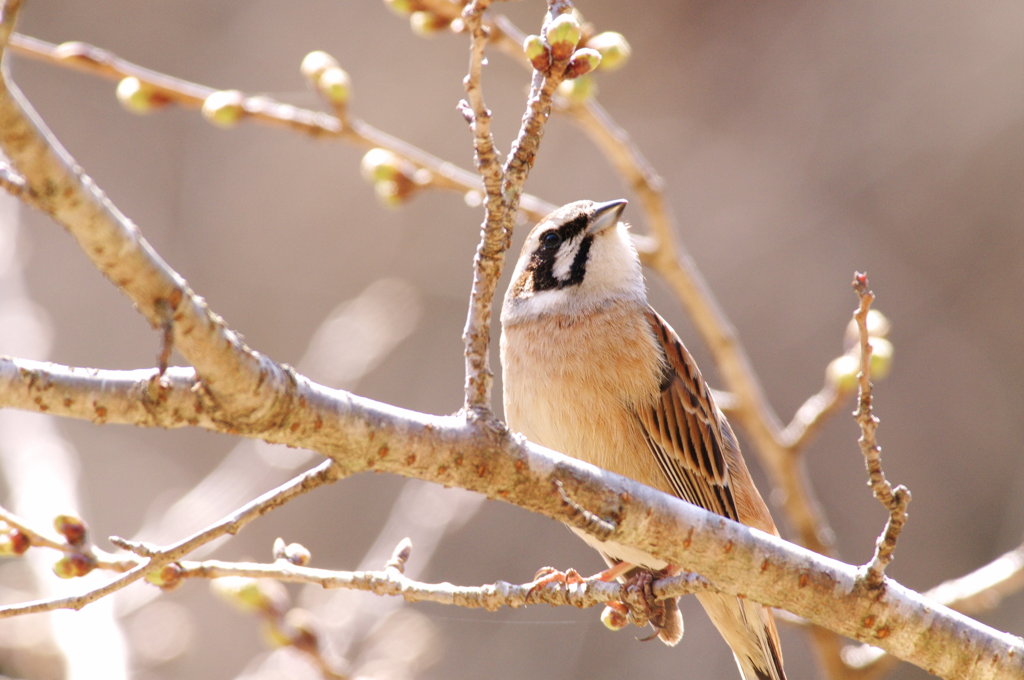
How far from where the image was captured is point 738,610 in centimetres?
323

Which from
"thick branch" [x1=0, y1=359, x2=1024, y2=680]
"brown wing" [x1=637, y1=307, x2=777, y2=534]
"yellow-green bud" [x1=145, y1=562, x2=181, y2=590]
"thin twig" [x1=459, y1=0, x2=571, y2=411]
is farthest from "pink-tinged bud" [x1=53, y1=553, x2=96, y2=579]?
"brown wing" [x1=637, y1=307, x2=777, y2=534]

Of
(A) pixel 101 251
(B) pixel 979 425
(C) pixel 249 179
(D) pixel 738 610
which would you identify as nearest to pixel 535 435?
(D) pixel 738 610

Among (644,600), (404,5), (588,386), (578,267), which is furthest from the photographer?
(578,267)

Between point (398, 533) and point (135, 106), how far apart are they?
2.19 m

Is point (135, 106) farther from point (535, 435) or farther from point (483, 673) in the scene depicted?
point (483, 673)

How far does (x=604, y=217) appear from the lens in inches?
139

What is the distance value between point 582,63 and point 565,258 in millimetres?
1761

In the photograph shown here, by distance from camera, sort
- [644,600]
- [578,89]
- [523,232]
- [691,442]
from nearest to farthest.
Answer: [644,600] < [578,89] < [691,442] < [523,232]

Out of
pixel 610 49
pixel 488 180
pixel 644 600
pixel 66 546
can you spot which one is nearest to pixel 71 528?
pixel 66 546

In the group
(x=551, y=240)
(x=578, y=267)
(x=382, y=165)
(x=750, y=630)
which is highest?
(x=382, y=165)

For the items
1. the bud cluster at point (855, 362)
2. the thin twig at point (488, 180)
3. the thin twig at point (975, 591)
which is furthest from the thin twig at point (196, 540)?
the thin twig at point (975, 591)

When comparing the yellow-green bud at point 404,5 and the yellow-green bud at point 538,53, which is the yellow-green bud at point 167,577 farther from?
the yellow-green bud at point 404,5

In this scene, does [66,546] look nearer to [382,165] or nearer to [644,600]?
[644,600]

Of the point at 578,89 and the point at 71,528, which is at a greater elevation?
the point at 578,89
